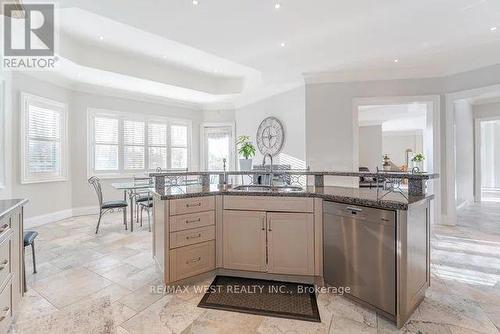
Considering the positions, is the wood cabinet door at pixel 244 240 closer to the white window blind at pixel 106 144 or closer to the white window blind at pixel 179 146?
the white window blind at pixel 106 144

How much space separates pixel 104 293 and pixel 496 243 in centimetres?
497

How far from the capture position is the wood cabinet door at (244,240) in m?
2.42

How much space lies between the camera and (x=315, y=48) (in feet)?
13.0

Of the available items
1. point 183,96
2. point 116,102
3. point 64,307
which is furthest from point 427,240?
point 116,102

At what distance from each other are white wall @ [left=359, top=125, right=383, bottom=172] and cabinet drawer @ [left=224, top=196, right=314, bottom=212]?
316 inches

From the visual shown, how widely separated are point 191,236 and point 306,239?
3.51ft

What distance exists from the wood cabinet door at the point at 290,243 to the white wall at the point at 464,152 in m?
4.93

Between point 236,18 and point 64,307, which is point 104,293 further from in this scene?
point 236,18

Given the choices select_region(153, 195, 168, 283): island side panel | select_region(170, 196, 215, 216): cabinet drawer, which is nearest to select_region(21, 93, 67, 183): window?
select_region(153, 195, 168, 283): island side panel

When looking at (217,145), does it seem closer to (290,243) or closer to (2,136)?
(2,136)

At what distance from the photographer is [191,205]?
94.3 inches

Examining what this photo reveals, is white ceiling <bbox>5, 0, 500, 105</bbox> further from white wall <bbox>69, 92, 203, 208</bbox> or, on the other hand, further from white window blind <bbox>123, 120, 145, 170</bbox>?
white window blind <bbox>123, 120, 145, 170</bbox>

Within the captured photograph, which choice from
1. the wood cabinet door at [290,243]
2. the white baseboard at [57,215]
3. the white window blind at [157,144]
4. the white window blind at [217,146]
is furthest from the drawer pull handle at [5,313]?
the white window blind at [217,146]

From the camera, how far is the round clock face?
5855 millimetres
